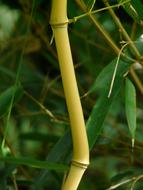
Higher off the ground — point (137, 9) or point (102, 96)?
point (137, 9)

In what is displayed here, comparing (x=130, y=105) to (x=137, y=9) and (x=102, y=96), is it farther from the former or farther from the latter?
(x=137, y=9)

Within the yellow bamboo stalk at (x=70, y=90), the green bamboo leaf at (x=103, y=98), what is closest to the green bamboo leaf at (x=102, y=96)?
the green bamboo leaf at (x=103, y=98)

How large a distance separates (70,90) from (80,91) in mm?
777

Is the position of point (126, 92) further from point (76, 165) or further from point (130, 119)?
point (76, 165)

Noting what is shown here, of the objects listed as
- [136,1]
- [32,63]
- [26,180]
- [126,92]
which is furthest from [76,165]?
[32,63]

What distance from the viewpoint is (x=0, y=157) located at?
2.91 feet

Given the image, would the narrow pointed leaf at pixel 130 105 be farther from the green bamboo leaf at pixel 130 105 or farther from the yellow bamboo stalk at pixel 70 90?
the yellow bamboo stalk at pixel 70 90

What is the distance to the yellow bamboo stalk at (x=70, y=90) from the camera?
2.85ft

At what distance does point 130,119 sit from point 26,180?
0.44m

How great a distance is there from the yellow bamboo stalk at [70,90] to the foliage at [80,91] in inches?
1.0

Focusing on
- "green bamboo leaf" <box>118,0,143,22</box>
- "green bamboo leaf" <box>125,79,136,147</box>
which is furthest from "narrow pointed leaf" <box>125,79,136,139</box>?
"green bamboo leaf" <box>118,0,143,22</box>

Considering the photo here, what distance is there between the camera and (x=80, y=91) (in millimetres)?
1664

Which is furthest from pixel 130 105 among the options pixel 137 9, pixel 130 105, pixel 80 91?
pixel 80 91

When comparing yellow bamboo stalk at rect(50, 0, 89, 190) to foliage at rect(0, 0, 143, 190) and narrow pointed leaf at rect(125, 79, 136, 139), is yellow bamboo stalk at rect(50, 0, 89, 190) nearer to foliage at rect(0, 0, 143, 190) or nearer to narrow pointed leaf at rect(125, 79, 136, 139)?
foliage at rect(0, 0, 143, 190)
